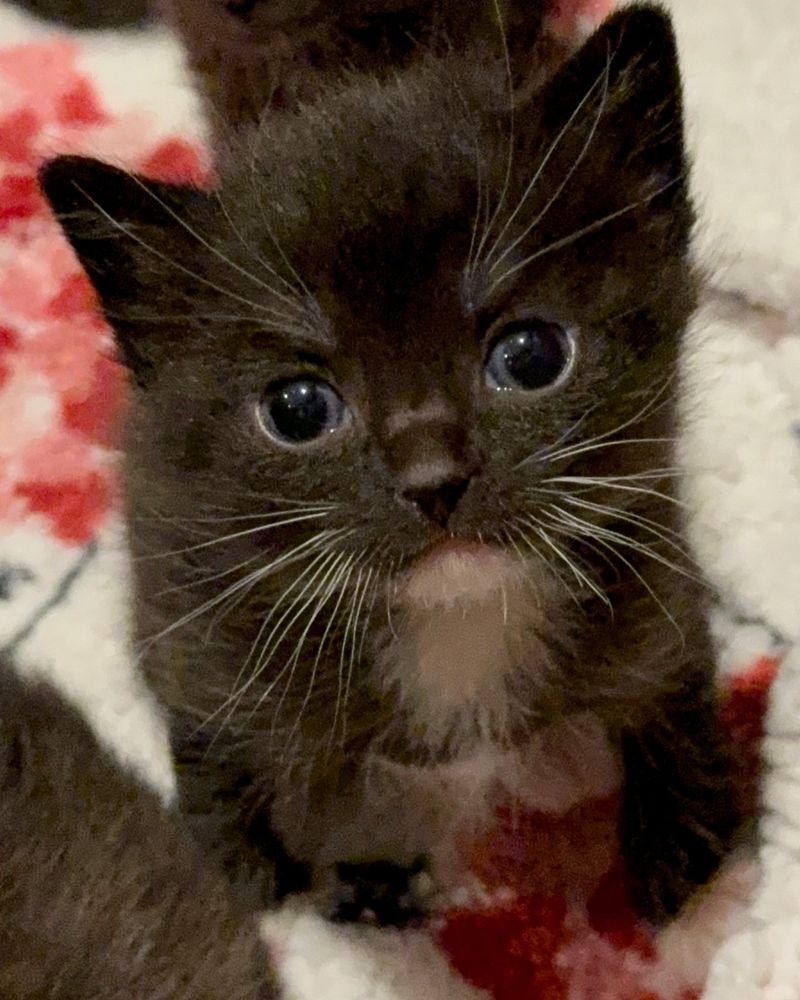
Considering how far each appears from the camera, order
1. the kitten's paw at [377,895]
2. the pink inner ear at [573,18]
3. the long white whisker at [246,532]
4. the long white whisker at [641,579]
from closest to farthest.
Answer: the long white whisker at [246,532] < the long white whisker at [641,579] < the kitten's paw at [377,895] < the pink inner ear at [573,18]

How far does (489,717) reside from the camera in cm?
93

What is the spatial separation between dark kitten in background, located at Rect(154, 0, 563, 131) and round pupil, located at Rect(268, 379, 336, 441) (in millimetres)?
353

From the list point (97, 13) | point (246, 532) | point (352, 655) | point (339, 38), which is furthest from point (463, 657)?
point (97, 13)

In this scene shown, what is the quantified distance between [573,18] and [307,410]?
67cm

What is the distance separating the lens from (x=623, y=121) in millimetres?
841

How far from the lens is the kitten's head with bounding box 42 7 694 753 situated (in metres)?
0.77

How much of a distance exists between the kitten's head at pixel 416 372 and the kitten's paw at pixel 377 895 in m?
0.16

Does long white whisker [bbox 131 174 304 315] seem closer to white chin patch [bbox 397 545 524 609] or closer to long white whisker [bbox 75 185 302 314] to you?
long white whisker [bbox 75 185 302 314]

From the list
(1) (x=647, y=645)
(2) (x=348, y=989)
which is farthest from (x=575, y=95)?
(2) (x=348, y=989)

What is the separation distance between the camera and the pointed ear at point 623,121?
0.82m

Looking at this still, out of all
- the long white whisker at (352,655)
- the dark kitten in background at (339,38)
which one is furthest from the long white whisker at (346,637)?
the dark kitten in background at (339,38)

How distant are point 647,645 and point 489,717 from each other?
12 centimetres

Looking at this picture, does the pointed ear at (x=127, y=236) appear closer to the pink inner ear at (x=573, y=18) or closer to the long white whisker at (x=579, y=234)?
the long white whisker at (x=579, y=234)

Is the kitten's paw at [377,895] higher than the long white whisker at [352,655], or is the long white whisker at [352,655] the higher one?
the long white whisker at [352,655]
